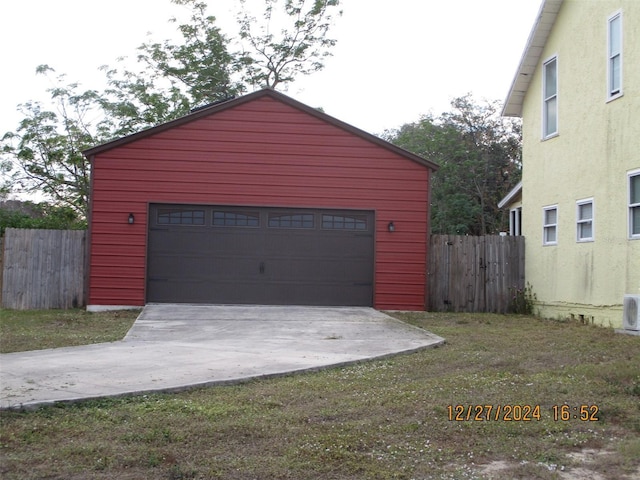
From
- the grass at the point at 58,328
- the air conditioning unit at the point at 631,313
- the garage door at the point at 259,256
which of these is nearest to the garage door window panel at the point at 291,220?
the garage door at the point at 259,256

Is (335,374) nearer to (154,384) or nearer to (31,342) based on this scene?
(154,384)

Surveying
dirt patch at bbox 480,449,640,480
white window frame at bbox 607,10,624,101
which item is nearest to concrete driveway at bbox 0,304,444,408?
dirt patch at bbox 480,449,640,480

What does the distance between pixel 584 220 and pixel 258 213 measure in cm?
667

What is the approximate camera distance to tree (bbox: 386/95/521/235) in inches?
1219

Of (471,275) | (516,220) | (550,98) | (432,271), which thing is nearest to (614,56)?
(550,98)

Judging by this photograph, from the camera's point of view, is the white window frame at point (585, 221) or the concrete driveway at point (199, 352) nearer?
the concrete driveway at point (199, 352)

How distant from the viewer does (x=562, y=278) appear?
14625 mm

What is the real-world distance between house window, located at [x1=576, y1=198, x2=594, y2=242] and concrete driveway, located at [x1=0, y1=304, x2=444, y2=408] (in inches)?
160

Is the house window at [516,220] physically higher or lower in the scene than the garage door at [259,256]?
higher

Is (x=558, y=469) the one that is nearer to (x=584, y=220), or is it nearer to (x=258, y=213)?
(x=584, y=220)

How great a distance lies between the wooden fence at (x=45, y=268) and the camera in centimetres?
1545

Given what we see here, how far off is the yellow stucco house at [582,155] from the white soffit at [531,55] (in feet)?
0.08

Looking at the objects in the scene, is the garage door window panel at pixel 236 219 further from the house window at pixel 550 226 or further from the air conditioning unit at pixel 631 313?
the air conditioning unit at pixel 631 313

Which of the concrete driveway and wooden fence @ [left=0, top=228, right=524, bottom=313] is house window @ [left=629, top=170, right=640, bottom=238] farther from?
wooden fence @ [left=0, top=228, right=524, bottom=313]
